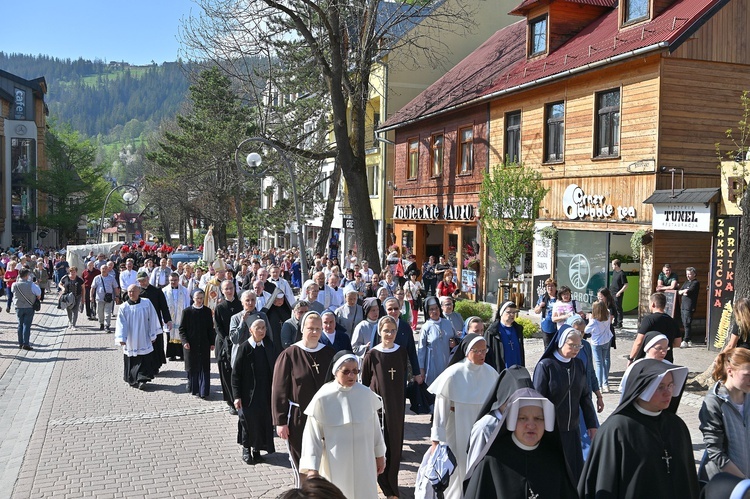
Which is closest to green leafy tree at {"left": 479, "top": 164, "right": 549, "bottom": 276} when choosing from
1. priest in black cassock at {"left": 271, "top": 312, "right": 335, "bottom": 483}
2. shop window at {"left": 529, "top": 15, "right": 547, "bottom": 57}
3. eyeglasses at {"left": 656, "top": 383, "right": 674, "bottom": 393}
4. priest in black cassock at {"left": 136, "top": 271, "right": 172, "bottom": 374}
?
shop window at {"left": 529, "top": 15, "right": 547, "bottom": 57}

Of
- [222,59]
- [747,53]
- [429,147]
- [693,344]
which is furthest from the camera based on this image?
[429,147]

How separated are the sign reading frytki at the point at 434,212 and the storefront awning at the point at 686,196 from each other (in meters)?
9.31

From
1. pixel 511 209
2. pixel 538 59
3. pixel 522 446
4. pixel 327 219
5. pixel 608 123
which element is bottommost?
pixel 522 446

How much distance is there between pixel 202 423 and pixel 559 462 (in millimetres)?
7473

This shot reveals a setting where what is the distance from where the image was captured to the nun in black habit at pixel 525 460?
160 inches

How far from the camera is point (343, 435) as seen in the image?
19.9ft

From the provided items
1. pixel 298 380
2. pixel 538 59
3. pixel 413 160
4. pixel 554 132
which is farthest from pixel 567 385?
pixel 413 160

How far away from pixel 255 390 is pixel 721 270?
36.3ft

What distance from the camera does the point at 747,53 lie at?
1844 cm

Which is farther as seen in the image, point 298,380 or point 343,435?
point 298,380

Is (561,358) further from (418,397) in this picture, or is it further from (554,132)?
(554,132)

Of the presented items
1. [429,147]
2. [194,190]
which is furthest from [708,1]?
[194,190]

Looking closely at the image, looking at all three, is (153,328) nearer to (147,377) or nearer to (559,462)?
(147,377)

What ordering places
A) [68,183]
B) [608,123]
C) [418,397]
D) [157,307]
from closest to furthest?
[418,397]
[157,307]
[608,123]
[68,183]
